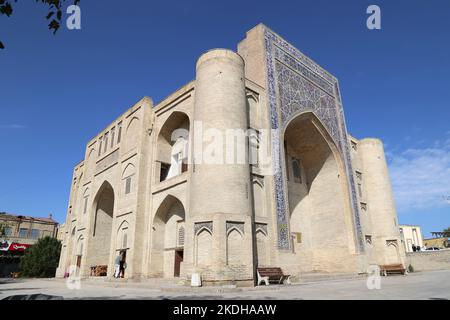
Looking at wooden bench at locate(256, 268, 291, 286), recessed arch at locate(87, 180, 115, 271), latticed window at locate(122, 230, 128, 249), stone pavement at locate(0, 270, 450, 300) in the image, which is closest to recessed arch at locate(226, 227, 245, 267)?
wooden bench at locate(256, 268, 291, 286)

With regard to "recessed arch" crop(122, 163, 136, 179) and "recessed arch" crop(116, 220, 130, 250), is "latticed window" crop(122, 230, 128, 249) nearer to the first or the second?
"recessed arch" crop(116, 220, 130, 250)

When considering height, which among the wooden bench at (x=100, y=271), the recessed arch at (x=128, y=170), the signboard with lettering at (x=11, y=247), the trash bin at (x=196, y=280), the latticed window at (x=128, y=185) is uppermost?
the recessed arch at (x=128, y=170)

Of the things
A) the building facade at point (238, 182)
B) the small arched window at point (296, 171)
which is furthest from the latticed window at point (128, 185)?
the small arched window at point (296, 171)

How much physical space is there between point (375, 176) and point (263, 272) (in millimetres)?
12468

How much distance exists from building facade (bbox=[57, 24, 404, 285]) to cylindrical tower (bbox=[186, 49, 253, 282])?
3 centimetres

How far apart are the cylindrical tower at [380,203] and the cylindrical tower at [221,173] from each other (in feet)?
37.9

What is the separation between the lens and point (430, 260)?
2119 cm

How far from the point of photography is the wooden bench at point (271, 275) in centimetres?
1004

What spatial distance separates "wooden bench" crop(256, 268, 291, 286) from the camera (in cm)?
1004

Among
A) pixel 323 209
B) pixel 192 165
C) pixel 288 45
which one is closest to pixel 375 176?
pixel 323 209

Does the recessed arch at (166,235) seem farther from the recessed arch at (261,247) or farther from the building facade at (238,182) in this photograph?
the recessed arch at (261,247)

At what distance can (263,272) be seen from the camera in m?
10.3

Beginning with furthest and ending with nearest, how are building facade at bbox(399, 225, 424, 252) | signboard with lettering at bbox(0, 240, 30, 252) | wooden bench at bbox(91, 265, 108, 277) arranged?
building facade at bbox(399, 225, 424, 252), signboard with lettering at bbox(0, 240, 30, 252), wooden bench at bbox(91, 265, 108, 277)
